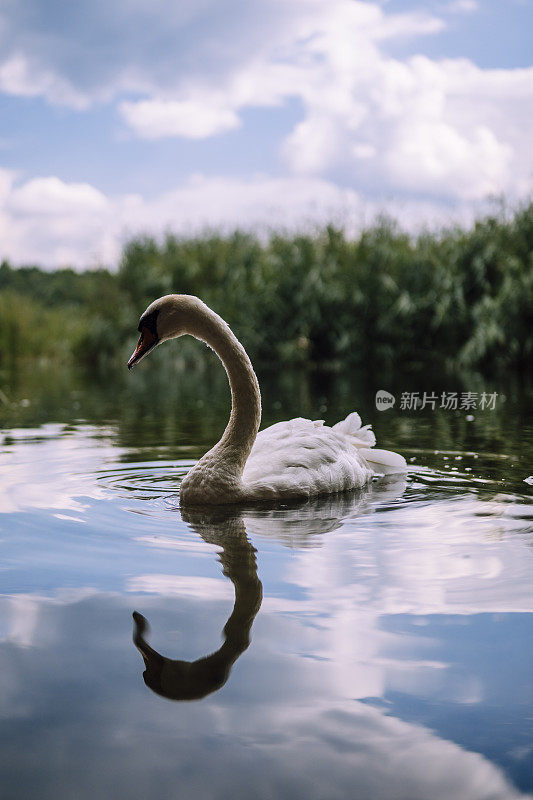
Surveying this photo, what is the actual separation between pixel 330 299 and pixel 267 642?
18.1 meters

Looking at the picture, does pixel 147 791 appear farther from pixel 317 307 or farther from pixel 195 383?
pixel 317 307

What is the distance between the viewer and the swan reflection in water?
2.31 m

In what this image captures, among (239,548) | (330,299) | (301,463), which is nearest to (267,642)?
(239,548)

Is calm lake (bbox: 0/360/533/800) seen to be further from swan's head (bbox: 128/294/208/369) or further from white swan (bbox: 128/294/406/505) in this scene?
swan's head (bbox: 128/294/208/369)

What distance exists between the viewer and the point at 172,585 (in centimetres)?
318

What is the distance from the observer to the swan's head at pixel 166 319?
4703 millimetres

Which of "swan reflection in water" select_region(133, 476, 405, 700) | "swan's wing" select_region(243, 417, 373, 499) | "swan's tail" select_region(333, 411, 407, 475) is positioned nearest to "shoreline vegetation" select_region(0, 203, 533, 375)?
"swan's tail" select_region(333, 411, 407, 475)

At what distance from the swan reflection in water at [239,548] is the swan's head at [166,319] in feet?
3.09

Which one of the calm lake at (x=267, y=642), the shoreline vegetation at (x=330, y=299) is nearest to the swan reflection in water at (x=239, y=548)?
the calm lake at (x=267, y=642)

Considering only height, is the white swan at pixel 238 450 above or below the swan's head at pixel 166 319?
below

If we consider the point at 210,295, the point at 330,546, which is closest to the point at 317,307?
the point at 210,295

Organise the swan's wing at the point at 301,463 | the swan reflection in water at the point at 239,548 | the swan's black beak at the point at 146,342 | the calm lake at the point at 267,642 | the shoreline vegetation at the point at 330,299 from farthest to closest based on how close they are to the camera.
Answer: the shoreline vegetation at the point at 330,299 → the swan's wing at the point at 301,463 → the swan's black beak at the point at 146,342 → the swan reflection in water at the point at 239,548 → the calm lake at the point at 267,642

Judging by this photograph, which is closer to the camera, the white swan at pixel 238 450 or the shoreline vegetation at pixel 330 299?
the white swan at pixel 238 450

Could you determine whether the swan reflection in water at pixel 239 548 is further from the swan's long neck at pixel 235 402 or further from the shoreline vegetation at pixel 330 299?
the shoreline vegetation at pixel 330 299
